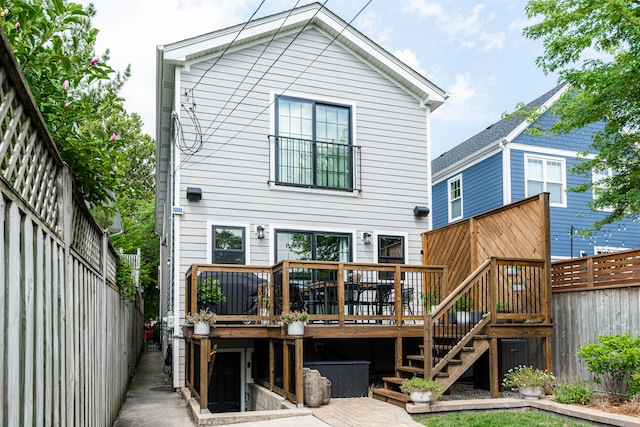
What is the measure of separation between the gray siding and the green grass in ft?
16.6

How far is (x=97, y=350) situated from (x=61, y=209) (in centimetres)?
248

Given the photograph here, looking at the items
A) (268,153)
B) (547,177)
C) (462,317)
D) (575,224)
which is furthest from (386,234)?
(575,224)

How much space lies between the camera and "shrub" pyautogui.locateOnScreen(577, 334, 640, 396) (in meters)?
7.63

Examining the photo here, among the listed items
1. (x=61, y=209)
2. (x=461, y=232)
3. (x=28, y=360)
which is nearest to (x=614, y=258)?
(x=461, y=232)

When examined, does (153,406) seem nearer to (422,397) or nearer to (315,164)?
(422,397)

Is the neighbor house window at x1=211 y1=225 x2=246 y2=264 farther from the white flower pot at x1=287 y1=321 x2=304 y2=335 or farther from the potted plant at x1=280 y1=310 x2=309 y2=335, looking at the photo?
the white flower pot at x1=287 y1=321 x2=304 y2=335

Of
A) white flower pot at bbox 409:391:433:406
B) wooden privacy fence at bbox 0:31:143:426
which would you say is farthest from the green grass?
wooden privacy fence at bbox 0:31:143:426

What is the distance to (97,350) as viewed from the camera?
232 inches

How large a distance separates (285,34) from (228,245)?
4.58 metres

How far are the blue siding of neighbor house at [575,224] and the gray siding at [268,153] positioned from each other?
5.16 metres

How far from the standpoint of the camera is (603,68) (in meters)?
11.7

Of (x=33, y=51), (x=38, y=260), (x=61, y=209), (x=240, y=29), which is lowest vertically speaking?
(x=38, y=260)

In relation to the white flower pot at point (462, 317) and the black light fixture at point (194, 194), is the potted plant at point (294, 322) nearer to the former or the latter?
the white flower pot at point (462, 317)

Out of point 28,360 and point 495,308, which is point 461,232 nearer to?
point 495,308
